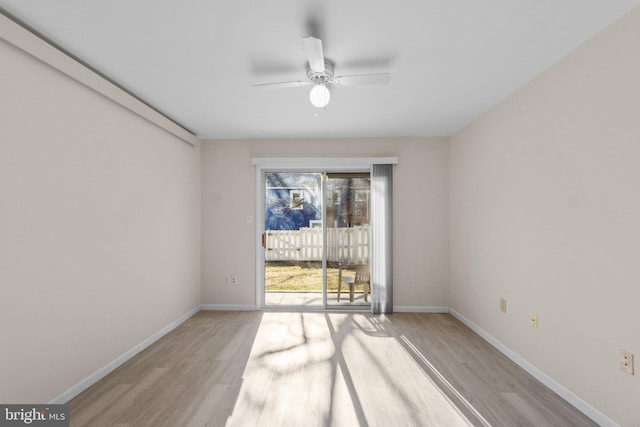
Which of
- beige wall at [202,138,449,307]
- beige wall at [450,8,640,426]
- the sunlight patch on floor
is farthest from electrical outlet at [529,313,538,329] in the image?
beige wall at [202,138,449,307]

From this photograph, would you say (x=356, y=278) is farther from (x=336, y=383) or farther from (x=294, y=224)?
(x=336, y=383)

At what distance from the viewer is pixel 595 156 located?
2.01 m

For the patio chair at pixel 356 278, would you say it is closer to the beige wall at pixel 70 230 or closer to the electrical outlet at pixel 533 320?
the electrical outlet at pixel 533 320

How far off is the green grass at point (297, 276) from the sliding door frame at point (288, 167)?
0.21 meters

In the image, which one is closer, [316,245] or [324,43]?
[324,43]

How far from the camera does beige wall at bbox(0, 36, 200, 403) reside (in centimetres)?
183

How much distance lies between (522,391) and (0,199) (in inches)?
146

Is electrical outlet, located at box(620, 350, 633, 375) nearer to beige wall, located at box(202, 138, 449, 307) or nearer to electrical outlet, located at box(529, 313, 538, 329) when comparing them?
electrical outlet, located at box(529, 313, 538, 329)

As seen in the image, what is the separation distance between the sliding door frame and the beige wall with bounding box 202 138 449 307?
0.08m

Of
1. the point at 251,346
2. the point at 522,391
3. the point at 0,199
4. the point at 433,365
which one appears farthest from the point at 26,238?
the point at 522,391

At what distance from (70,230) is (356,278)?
11.1 feet

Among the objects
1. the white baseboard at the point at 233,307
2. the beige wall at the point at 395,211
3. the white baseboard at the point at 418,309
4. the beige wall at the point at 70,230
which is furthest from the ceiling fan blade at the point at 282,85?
the white baseboard at the point at 418,309

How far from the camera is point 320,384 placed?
2439 millimetres

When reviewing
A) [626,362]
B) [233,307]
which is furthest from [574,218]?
[233,307]
